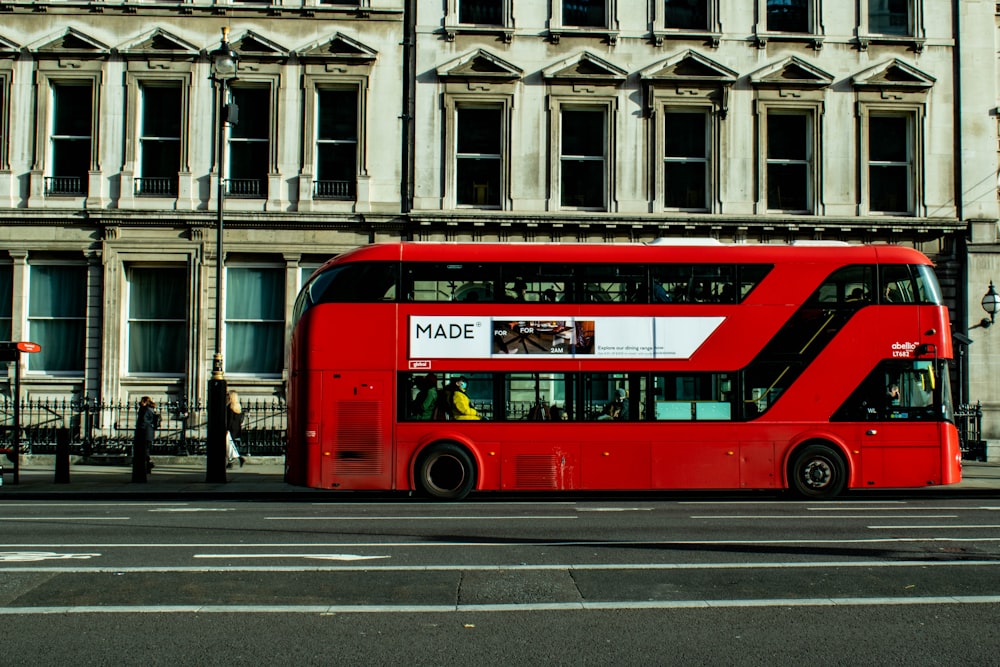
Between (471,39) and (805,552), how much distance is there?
18934 millimetres

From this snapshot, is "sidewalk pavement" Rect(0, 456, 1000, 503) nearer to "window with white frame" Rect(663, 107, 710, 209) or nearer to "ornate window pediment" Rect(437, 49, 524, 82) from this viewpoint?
"window with white frame" Rect(663, 107, 710, 209)

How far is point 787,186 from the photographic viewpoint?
26.2 m

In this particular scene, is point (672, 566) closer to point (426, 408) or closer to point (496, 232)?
point (426, 408)

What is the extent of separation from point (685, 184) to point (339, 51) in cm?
971

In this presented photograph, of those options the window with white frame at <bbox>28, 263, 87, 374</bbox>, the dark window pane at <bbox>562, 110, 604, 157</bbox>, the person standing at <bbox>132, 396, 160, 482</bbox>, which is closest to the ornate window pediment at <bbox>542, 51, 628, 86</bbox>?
the dark window pane at <bbox>562, 110, 604, 157</bbox>

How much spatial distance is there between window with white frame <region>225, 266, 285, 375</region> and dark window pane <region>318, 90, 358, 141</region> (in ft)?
12.5

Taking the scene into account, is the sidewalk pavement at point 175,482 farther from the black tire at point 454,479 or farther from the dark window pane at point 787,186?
the dark window pane at point 787,186

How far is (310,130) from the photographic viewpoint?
2544 centimetres

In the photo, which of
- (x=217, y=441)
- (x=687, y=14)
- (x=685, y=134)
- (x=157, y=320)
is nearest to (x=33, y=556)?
(x=217, y=441)

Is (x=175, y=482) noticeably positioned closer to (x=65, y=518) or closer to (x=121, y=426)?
(x=121, y=426)

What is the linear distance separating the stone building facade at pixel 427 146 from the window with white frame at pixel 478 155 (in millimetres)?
59

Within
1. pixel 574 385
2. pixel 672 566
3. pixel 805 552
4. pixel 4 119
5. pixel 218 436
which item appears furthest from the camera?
pixel 4 119

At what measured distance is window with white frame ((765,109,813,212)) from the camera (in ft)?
85.7

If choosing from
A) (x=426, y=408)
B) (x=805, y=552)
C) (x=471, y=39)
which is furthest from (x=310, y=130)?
(x=805, y=552)
